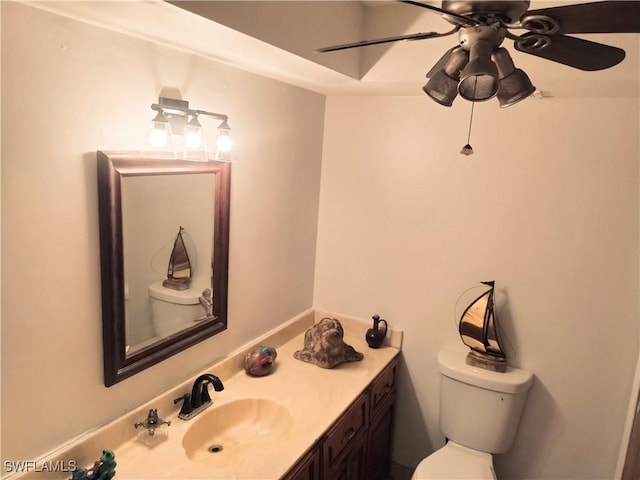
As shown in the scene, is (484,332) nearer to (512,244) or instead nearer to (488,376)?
(488,376)

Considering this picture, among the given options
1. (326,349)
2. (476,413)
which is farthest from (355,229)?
(476,413)

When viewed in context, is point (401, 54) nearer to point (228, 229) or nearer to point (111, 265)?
point (228, 229)

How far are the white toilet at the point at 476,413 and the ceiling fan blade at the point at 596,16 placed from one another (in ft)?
5.22

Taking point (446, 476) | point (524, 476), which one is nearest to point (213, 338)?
point (446, 476)

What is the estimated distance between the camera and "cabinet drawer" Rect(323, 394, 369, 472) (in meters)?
1.79

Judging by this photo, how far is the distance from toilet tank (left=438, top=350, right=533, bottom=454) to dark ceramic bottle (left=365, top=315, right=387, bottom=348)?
33 cm

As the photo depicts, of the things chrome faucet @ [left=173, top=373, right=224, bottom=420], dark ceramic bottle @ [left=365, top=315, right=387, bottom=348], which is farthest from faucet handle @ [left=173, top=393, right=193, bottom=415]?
dark ceramic bottle @ [left=365, top=315, right=387, bottom=348]

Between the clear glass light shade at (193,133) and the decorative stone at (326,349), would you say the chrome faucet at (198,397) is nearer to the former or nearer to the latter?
the decorative stone at (326,349)

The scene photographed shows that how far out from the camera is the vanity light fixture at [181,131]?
148 centimetres

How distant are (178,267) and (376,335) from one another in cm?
115

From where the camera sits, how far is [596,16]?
0.98m

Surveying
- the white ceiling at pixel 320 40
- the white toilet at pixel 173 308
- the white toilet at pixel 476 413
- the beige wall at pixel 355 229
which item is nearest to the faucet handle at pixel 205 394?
the beige wall at pixel 355 229

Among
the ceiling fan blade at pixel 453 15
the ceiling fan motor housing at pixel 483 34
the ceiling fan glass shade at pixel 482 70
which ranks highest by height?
the ceiling fan blade at pixel 453 15

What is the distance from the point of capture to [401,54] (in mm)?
1962
